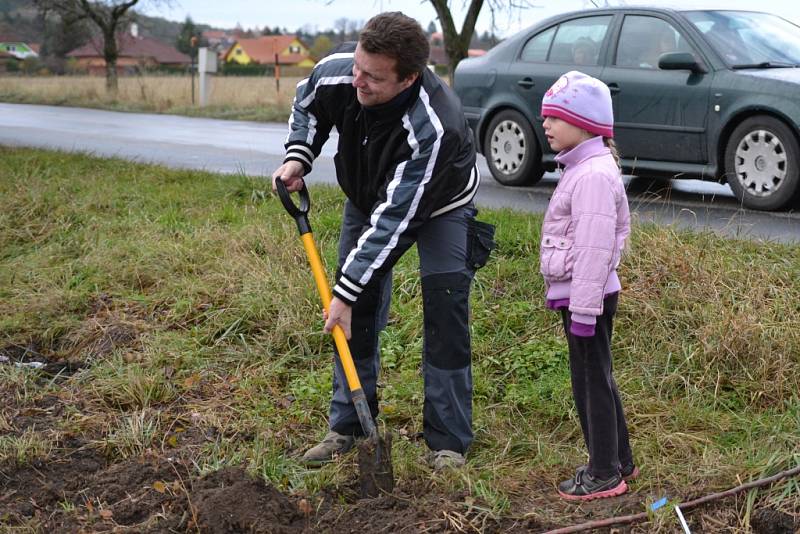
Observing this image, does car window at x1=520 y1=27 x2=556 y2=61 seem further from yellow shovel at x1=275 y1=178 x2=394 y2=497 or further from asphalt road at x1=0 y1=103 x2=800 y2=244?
yellow shovel at x1=275 y1=178 x2=394 y2=497

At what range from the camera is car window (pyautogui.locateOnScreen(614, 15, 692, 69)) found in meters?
8.62

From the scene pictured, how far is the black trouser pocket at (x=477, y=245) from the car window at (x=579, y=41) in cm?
Result: 549

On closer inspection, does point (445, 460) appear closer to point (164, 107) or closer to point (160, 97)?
point (164, 107)

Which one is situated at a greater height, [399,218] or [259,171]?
[399,218]

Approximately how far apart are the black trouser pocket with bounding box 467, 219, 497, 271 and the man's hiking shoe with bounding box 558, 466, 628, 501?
86cm

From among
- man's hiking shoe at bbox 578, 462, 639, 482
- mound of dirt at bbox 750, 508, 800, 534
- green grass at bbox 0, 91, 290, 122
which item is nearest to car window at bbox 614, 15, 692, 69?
man's hiking shoe at bbox 578, 462, 639, 482

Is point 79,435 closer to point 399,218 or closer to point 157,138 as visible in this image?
point 399,218

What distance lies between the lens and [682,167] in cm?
827

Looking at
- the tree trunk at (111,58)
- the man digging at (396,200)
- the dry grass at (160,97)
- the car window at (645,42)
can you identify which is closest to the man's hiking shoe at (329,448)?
the man digging at (396,200)

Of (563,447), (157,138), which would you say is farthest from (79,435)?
(157,138)

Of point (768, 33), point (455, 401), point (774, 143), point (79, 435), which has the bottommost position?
point (79, 435)

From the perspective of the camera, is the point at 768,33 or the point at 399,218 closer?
the point at 399,218

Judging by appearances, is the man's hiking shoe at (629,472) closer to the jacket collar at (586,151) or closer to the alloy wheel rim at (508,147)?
the jacket collar at (586,151)

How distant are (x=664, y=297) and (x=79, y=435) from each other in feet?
9.26
